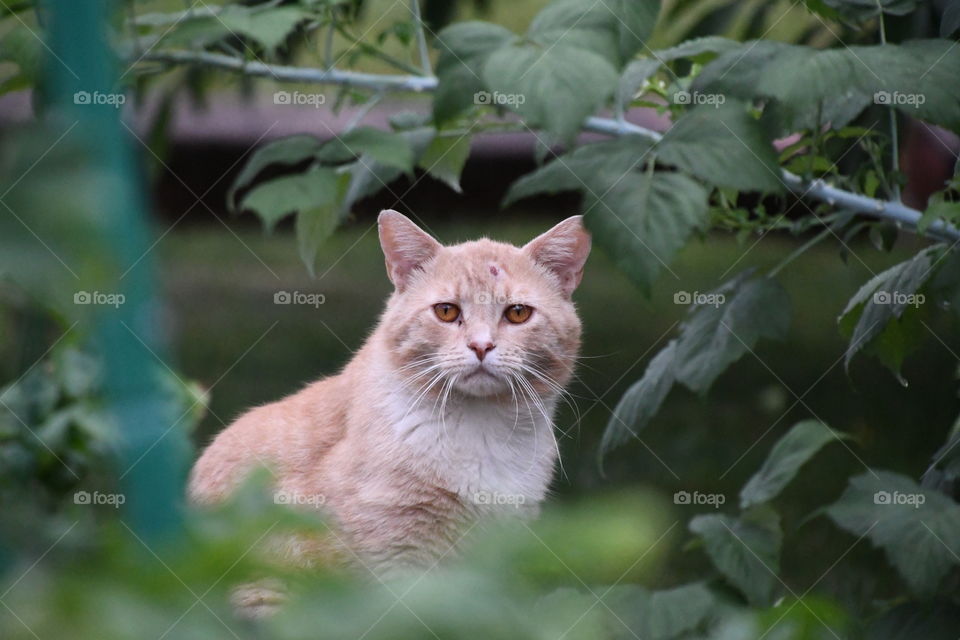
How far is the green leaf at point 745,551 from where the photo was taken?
1.71 m

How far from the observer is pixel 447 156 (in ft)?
5.95

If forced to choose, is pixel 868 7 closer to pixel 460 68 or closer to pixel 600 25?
pixel 600 25

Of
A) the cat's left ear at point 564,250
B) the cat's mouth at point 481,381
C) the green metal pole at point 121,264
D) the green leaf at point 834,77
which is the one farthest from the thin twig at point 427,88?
the green metal pole at point 121,264

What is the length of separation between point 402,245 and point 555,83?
32.0 inches

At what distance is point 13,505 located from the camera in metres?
0.66

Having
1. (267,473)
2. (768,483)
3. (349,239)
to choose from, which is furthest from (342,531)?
(349,239)

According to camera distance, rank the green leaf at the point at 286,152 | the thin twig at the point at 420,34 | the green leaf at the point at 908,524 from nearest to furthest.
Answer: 1. the green leaf at the point at 286,152
2. the green leaf at the point at 908,524
3. the thin twig at the point at 420,34

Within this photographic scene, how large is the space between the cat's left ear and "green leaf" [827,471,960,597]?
0.64 meters

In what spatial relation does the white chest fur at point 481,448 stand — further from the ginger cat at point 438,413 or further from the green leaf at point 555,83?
the green leaf at point 555,83

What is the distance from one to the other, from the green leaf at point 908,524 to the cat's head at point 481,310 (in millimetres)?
613

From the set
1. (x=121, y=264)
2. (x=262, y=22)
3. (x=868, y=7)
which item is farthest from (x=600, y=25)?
(x=121, y=264)

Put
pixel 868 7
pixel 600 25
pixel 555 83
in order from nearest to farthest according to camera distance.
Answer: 1. pixel 555 83
2. pixel 600 25
3. pixel 868 7

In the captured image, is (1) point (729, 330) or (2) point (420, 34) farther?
(1) point (729, 330)

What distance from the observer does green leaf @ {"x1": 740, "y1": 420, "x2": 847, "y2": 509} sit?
1.72 meters
